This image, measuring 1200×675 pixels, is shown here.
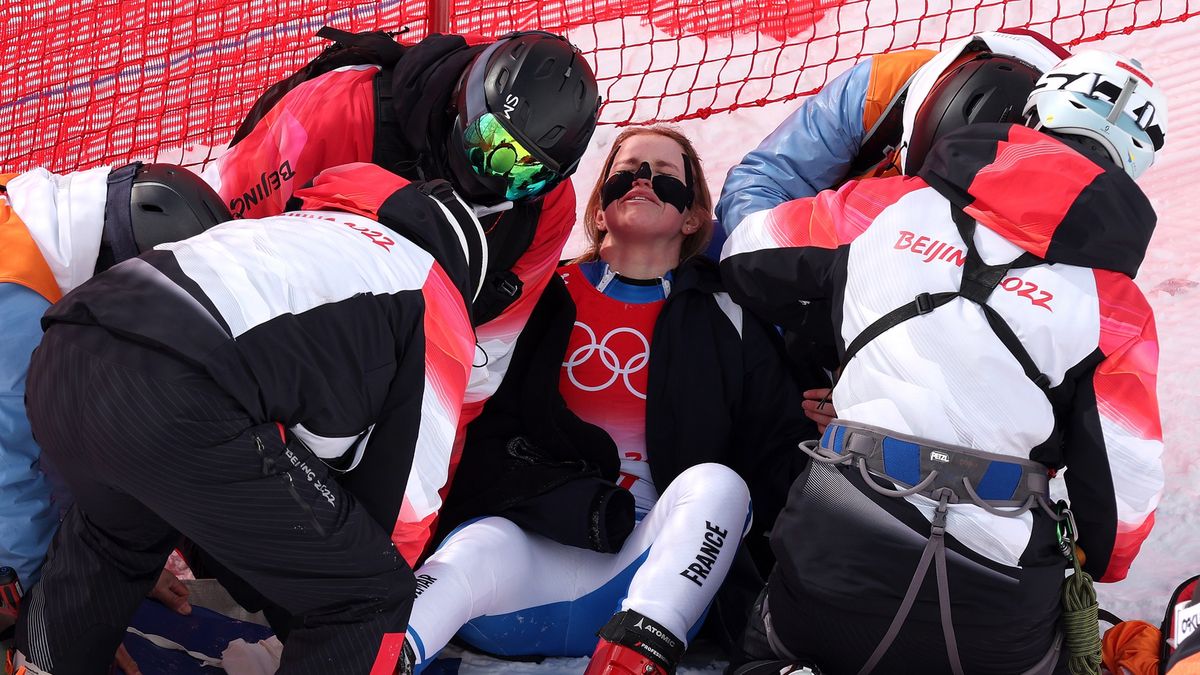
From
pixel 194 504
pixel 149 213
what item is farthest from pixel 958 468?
pixel 149 213

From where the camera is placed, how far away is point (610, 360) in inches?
121

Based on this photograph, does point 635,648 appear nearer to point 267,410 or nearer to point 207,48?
point 267,410

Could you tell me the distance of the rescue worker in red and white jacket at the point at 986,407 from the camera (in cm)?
205

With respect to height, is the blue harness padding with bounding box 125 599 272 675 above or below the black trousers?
below

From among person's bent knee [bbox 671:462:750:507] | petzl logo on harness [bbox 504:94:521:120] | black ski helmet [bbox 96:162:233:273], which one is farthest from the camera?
person's bent knee [bbox 671:462:750:507]

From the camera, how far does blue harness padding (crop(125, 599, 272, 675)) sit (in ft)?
8.36

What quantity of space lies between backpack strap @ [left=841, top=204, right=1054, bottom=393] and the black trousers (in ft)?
3.30

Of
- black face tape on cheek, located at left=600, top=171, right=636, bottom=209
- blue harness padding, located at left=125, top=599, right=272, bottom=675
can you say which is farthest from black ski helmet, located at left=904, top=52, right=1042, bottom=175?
blue harness padding, located at left=125, top=599, right=272, bottom=675

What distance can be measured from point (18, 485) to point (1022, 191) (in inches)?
78.3

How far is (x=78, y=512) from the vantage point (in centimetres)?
209

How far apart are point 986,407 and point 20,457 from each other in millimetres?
1830

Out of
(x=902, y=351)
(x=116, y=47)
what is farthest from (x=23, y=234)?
(x=116, y=47)

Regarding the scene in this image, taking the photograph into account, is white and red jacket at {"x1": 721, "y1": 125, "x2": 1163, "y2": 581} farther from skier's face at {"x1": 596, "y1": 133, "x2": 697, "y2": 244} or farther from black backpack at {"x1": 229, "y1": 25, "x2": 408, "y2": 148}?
black backpack at {"x1": 229, "y1": 25, "x2": 408, "y2": 148}

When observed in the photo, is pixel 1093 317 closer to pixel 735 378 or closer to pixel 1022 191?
pixel 1022 191
